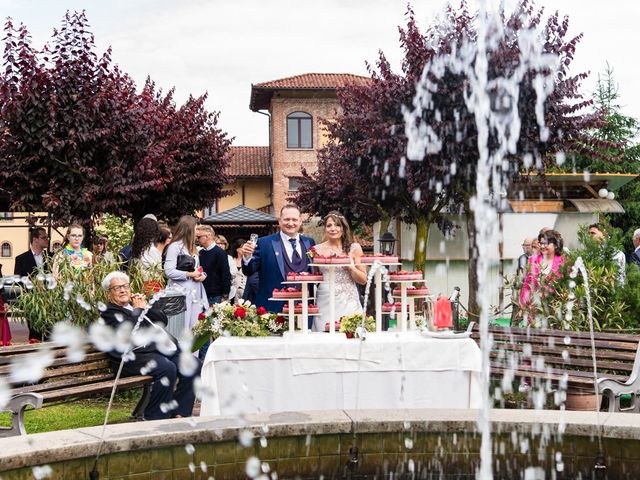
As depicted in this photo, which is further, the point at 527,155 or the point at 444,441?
the point at 527,155

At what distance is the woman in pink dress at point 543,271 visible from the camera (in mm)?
7883

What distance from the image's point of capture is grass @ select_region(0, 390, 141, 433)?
22.7 feet

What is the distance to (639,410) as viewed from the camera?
5.75m

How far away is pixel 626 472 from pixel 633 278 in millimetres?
3644

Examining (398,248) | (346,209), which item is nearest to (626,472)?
(398,248)

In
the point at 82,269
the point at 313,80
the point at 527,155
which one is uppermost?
the point at 313,80

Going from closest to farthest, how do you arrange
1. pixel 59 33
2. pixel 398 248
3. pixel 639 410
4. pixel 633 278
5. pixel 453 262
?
pixel 639 410 → pixel 633 278 → pixel 59 33 → pixel 453 262 → pixel 398 248

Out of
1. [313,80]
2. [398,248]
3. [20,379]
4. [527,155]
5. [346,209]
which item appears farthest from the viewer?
[313,80]

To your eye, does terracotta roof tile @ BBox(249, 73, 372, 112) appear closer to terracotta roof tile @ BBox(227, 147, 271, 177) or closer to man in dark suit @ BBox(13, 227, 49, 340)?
terracotta roof tile @ BBox(227, 147, 271, 177)

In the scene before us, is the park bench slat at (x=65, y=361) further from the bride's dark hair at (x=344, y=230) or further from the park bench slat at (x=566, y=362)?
the park bench slat at (x=566, y=362)

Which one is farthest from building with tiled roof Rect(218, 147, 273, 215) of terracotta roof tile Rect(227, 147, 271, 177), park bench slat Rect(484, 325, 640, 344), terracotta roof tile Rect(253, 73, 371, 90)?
park bench slat Rect(484, 325, 640, 344)

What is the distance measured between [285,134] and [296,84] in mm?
2489

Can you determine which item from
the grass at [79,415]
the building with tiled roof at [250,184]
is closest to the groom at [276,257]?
the grass at [79,415]

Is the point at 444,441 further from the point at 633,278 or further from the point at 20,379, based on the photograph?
the point at 633,278
